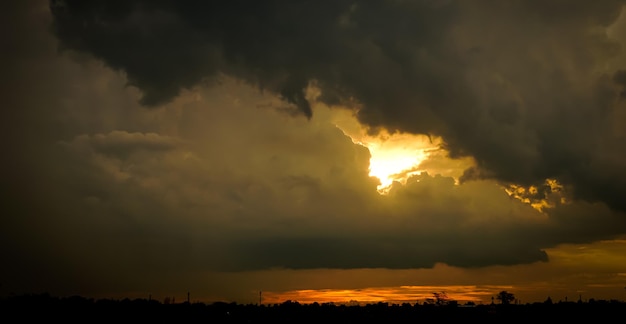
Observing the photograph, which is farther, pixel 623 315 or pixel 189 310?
pixel 189 310

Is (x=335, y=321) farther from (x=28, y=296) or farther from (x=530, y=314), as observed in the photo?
(x=28, y=296)

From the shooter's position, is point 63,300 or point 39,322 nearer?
point 39,322

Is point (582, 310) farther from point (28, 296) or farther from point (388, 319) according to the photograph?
point (28, 296)

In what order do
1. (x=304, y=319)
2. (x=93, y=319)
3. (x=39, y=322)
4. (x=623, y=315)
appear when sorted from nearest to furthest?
(x=39, y=322) < (x=93, y=319) < (x=623, y=315) < (x=304, y=319)

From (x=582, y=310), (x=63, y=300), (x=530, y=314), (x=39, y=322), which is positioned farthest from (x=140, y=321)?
(x=582, y=310)

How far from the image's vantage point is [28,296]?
7707 inches

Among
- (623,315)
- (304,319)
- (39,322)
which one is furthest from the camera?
(304,319)

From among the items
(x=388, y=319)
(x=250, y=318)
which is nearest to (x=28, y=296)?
(x=250, y=318)

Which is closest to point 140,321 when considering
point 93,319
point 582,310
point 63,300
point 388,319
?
point 93,319

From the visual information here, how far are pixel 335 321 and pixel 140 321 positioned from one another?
59833 millimetres

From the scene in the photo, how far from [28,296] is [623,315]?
190318 millimetres

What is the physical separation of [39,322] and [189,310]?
182 feet

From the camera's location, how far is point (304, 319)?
194m

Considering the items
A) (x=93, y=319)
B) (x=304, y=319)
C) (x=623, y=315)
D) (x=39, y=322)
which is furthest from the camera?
(x=304, y=319)
